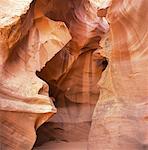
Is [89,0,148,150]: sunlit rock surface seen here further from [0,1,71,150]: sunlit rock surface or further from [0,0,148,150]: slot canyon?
[0,1,71,150]: sunlit rock surface

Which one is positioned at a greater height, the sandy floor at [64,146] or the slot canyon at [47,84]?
the slot canyon at [47,84]

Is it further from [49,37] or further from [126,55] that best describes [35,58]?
[126,55]

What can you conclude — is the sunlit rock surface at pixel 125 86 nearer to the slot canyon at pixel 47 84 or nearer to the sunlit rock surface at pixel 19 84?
the slot canyon at pixel 47 84

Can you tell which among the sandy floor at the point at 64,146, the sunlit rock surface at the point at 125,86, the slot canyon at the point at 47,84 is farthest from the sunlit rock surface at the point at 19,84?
the sandy floor at the point at 64,146

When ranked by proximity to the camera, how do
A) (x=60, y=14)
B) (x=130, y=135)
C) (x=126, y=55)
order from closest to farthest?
(x=130, y=135), (x=126, y=55), (x=60, y=14)

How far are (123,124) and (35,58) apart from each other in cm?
104

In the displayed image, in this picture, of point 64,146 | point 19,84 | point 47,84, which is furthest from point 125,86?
point 64,146

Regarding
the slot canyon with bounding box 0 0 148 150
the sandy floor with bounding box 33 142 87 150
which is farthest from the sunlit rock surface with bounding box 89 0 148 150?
the sandy floor with bounding box 33 142 87 150

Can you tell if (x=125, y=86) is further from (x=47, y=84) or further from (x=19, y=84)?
(x=19, y=84)

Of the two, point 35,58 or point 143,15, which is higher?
point 143,15

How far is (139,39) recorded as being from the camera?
10.9ft

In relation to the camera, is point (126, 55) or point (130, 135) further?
point (126, 55)

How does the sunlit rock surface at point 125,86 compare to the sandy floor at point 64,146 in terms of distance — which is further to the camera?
the sandy floor at point 64,146

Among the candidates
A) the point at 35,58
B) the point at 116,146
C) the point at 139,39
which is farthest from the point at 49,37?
the point at 116,146
